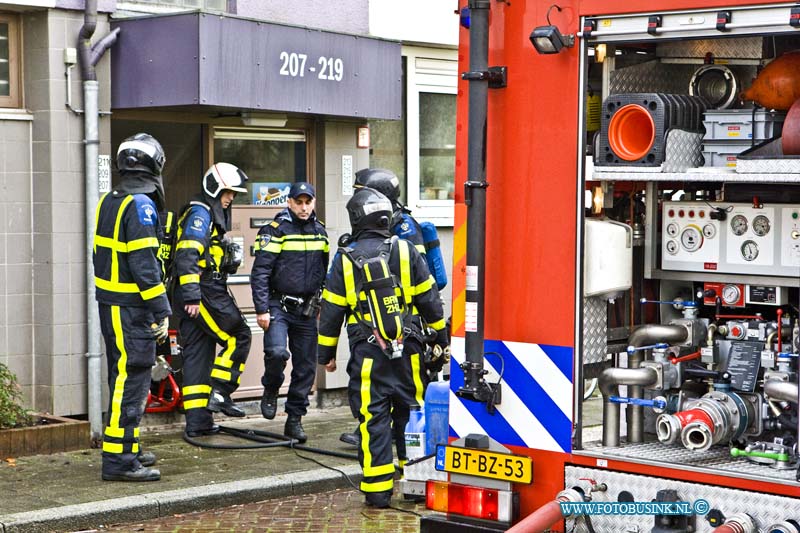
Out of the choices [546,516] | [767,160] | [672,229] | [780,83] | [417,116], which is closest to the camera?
[767,160]

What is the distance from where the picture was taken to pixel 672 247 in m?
5.32

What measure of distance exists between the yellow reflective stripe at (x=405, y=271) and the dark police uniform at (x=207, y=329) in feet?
A: 6.88

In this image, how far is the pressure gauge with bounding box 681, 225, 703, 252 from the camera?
207 inches

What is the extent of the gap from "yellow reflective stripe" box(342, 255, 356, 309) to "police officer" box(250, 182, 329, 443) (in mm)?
2005

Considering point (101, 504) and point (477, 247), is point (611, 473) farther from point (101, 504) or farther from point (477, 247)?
point (101, 504)

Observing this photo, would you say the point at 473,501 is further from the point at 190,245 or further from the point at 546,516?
the point at 190,245

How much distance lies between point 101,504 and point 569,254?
4.32 m

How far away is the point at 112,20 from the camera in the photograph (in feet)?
33.9

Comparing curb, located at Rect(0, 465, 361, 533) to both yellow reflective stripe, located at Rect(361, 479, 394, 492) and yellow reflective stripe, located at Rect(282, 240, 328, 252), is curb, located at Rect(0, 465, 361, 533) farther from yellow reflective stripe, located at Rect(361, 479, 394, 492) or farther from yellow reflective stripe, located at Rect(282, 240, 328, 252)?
yellow reflective stripe, located at Rect(282, 240, 328, 252)

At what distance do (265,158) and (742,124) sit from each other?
23.7 feet

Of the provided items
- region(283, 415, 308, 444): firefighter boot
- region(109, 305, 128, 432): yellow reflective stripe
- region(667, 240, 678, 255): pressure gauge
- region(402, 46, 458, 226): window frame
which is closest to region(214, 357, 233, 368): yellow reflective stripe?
region(283, 415, 308, 444): firefighter boot

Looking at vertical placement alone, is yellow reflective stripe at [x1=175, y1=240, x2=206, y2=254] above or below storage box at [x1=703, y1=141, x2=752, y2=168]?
below

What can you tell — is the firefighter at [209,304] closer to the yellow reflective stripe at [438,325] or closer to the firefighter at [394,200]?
the firefighter at [394,200]

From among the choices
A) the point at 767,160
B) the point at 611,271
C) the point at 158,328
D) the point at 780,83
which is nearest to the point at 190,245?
the point at 158,328
